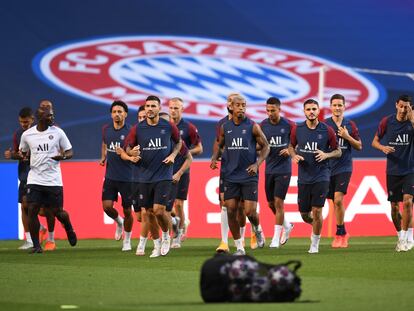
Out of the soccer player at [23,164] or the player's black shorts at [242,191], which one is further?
the soccer player at [23,164]

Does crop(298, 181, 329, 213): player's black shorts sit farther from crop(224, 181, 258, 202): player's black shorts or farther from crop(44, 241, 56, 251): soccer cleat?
crop(44, 241, 56, 251): soccer cleat

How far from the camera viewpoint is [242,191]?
60.2ft

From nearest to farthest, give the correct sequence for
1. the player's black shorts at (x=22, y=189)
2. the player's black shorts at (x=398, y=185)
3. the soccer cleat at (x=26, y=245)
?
the player's black shorts at (x=398, y=185) → the soccer cleat at (x=26, y=245) → the player's black shorts at (x=22, y=189)

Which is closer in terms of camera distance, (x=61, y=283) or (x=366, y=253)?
(x=61, y=283)

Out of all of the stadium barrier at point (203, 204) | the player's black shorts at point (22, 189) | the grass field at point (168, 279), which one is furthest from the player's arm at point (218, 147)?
the stadium barrier at point (203, 204)

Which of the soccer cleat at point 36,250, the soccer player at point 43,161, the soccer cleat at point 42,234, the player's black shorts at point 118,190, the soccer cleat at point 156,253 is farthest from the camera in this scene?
the soccer cleat at point 42,234

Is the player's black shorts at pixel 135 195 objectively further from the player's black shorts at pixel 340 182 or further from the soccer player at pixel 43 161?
the player's black shorts at pixel 340 182

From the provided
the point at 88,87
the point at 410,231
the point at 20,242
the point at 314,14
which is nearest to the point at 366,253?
the point at 410,231

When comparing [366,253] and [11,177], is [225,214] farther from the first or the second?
[11,177]

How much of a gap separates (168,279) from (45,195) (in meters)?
6.38

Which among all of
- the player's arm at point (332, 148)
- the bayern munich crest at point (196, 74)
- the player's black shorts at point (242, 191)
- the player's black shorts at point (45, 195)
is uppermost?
the bayern munich crest at point (196, 74)

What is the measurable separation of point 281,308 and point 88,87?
71.4 feet

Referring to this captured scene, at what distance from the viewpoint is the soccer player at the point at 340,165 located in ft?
67.4

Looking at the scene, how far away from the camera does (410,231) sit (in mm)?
19609
